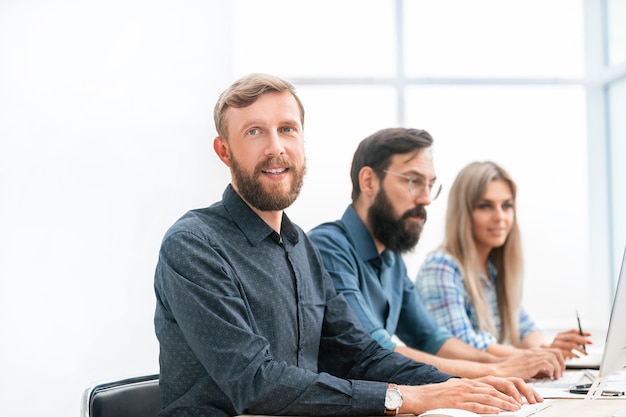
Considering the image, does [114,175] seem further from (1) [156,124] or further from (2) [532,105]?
(2) [532,105]

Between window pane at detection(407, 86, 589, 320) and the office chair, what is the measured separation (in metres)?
2.64

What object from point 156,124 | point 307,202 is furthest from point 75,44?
point 307,202

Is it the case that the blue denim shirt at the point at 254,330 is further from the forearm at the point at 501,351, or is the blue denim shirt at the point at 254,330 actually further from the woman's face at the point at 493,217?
the woman's face at the point at 493,217

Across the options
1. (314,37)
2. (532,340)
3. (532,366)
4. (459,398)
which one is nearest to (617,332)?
(459,398)

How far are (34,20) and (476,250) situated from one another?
2.45 meters

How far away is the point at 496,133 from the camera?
4.28 m

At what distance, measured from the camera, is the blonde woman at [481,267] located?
2932 mm

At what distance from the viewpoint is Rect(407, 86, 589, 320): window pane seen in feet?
14.0

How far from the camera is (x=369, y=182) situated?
2.64 meters

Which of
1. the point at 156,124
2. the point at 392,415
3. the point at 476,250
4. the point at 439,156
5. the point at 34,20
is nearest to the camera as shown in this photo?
the point at 392,415

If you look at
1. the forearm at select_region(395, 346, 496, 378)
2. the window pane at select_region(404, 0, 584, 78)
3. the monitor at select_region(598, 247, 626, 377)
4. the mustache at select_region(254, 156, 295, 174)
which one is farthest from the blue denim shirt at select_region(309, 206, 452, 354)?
the window pane at select_region(404, 0, 584, 78)

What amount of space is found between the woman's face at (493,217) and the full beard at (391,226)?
62cm

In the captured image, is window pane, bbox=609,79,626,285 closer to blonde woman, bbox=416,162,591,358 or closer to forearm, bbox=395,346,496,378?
blonde woman, bbox=416,162,591,358

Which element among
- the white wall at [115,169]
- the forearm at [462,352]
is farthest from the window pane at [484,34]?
the forearm at [462,352]
